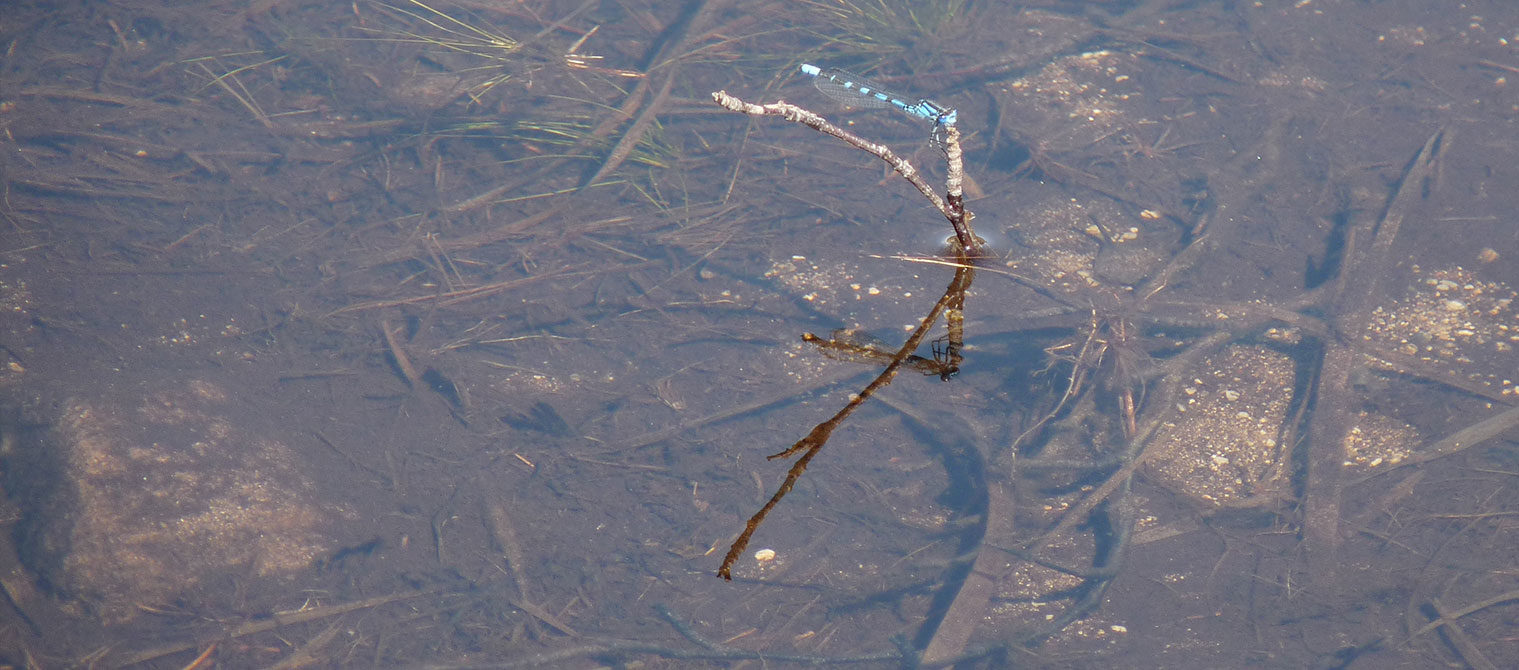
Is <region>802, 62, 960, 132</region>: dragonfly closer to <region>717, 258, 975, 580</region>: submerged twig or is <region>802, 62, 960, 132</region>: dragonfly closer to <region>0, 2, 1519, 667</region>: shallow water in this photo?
<region>0, 2, 1519, 667</region>: shallow water

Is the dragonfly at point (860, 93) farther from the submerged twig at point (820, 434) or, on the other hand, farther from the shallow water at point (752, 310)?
the submerged twig at point (820, 434)

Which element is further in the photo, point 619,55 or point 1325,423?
point 619,55

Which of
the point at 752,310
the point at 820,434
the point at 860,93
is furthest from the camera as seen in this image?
the point at 860,93

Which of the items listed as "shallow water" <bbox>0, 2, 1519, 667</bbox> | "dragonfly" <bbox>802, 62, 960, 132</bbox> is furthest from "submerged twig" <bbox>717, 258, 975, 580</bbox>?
"dragonfly" <bbox>802, 62, 960, 132</bbox>

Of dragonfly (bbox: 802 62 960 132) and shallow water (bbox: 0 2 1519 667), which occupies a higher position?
dragonfly (bbox: 802 62 960 132)

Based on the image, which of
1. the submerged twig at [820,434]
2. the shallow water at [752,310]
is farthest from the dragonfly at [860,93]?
the submerged twig at [820,434]

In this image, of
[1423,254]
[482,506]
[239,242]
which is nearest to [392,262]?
[239,242]

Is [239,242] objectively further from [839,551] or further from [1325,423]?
[1325,423]

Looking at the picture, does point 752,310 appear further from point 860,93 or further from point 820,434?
point 860,93

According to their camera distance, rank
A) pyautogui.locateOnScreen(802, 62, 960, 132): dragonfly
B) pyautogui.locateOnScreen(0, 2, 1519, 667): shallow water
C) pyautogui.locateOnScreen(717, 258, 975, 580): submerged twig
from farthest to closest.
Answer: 1. pyautogui.locateOnScreen(802, 62, 960, 132): dragonfly
2. pyautogui.locateOnScreen(717, 258, 975, 580): submerged twig
3. pyautogui.locateOnScreen(0, 2, 1519, 667): shallow water

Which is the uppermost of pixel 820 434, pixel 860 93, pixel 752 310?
pixel 860 93

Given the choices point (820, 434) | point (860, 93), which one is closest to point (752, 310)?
point (820, 434)
